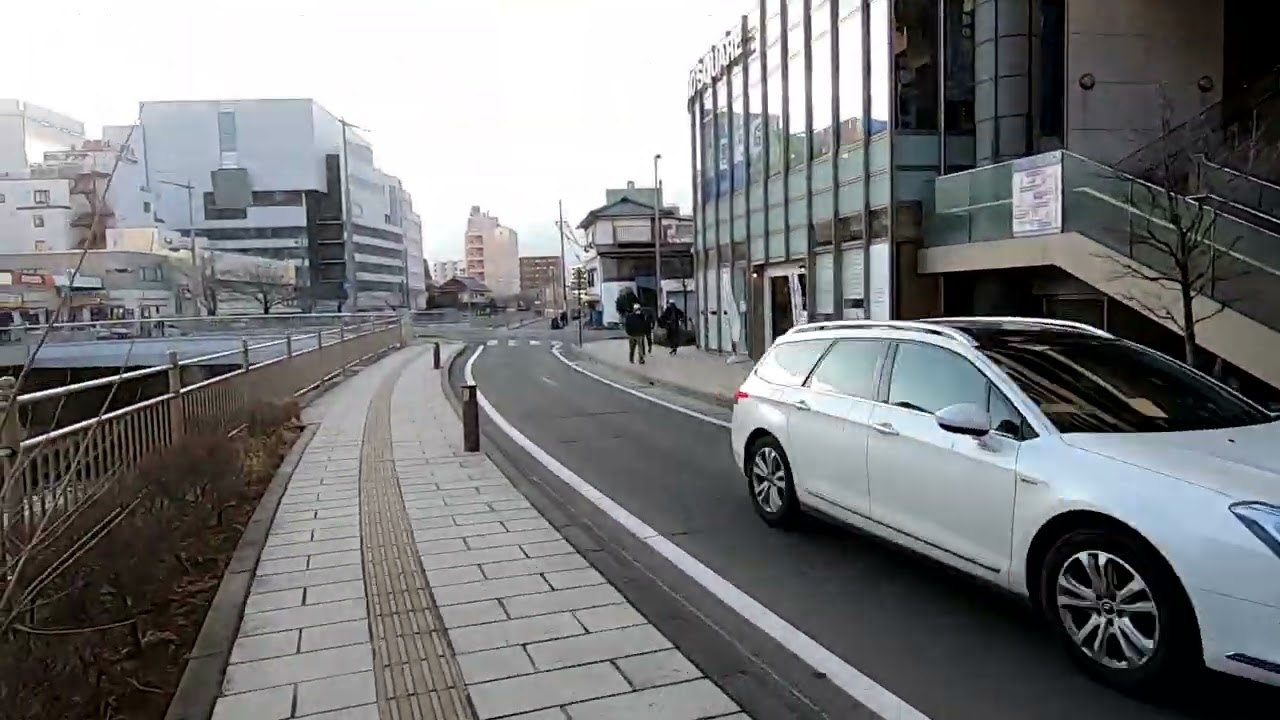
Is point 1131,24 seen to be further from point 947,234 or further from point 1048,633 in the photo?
point 1048,633

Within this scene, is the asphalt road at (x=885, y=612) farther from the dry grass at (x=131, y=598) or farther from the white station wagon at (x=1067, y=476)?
the dry grass at (x=131, y=598)

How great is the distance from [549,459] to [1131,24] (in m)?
15.1

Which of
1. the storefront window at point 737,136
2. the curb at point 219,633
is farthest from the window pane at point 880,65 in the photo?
the curb at point 219,633

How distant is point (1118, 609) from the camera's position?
3.84 meters

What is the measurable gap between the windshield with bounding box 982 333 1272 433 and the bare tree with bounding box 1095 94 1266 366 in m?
5.10

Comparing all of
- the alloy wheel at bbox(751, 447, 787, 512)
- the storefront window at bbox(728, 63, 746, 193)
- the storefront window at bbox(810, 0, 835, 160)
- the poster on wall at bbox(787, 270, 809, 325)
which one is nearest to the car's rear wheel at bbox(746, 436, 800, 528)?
the alloy wheel at bbox(751, 447, 787, 512)

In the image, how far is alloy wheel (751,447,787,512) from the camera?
21.9 ft

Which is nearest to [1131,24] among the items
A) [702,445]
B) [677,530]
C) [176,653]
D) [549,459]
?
[702,445]

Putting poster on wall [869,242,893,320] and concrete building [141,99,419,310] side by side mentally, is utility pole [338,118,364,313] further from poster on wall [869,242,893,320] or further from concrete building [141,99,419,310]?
poster on wall [869,242,893,320]

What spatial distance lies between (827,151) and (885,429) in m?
17.0

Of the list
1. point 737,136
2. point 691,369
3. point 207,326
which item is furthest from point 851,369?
point 207,326

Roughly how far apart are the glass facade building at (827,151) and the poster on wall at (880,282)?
0.14ft

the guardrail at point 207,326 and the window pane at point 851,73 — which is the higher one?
the window pane at point 851,73

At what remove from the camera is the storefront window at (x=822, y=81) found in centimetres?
2091
